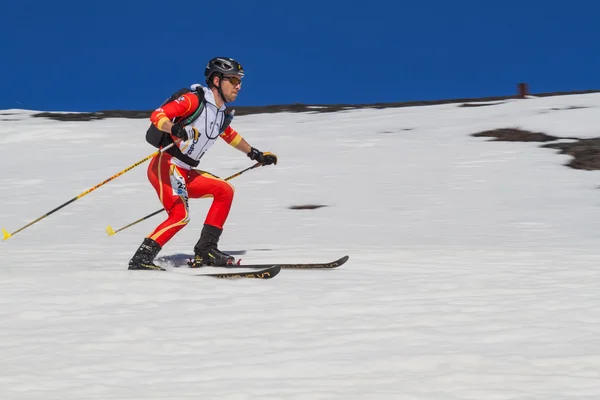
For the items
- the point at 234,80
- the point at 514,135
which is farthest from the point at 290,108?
the point at 234,80

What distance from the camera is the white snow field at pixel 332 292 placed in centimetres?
436

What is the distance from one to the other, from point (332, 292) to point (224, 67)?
263 centimetres

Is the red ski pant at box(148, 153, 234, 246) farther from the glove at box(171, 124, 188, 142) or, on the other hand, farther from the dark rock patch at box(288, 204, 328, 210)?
the dark rock patch at box(288, 204, 328, 210)

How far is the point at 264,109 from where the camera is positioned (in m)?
34.2

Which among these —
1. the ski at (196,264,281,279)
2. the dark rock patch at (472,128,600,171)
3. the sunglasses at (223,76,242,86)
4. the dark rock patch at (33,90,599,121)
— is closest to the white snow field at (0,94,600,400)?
the ski at (196,264,281,279)

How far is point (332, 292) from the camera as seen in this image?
6.91 m

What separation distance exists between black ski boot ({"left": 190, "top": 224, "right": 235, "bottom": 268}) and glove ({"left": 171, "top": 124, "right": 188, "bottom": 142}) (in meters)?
1.23

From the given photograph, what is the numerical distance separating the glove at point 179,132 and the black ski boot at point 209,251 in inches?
48.3

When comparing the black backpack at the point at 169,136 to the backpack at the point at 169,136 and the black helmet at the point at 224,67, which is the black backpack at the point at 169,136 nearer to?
the backpack at the point at 169,136

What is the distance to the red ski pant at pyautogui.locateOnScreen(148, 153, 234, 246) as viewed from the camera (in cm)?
804

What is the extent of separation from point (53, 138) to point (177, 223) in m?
18.0

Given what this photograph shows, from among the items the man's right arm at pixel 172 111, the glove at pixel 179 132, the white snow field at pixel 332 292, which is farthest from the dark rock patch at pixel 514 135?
the glove at pixel 179 132

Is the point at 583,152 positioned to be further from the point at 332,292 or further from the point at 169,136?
the point at 332,292

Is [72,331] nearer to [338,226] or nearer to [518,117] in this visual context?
[338,226]
